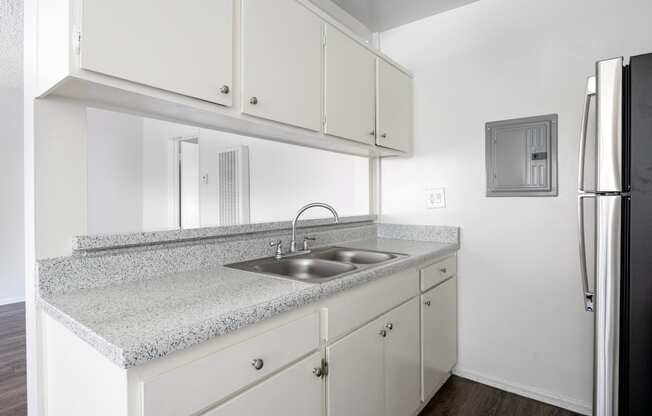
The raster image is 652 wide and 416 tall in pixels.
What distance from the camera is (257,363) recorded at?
36.4 inches

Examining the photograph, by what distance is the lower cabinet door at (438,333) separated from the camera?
1.84 m

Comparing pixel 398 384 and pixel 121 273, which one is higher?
pixel 121 273

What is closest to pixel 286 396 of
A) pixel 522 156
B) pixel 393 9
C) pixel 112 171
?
pixel 522 156

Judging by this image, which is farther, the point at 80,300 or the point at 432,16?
the point at 432,16

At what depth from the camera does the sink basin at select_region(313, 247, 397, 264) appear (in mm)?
1859

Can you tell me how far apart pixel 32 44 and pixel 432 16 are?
2.19 metres

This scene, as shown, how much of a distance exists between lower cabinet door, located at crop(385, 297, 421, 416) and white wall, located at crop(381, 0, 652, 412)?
68 centimetres

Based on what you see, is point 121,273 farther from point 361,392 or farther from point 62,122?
point 361,392

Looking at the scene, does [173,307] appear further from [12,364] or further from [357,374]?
[12,364]

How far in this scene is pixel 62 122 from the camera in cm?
110

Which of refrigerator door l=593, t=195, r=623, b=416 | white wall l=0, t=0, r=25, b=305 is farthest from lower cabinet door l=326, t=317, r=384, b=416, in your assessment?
white wall l=0, t=0, r=25, b=305

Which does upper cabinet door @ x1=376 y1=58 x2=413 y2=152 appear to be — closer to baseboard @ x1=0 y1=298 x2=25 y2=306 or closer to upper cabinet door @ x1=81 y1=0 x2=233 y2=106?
upper cabinet door @ x1=81 y1=0 x2=233 y2=106

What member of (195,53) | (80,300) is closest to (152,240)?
(80,300)

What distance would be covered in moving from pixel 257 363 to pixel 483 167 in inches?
70.8
